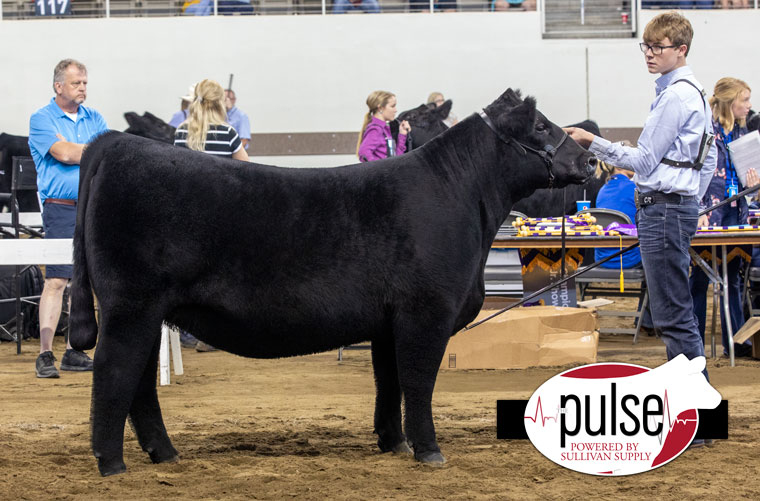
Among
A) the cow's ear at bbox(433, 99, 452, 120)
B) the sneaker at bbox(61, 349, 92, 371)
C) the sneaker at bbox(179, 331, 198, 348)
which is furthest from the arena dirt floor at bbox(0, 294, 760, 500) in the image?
the cow's ear at bbox(433, 99, 452, 120)

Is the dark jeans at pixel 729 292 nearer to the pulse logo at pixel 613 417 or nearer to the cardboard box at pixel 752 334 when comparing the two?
the cardboard box at pixel 752 334

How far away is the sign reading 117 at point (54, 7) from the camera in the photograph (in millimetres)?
16609

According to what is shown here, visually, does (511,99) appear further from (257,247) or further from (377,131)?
(377,131)

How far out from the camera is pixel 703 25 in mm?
16438

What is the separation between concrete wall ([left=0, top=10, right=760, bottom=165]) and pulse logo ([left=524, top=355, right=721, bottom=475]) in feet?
40.5

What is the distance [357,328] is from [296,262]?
43 cm

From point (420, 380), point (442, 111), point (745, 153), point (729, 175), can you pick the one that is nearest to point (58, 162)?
point (420, 380)

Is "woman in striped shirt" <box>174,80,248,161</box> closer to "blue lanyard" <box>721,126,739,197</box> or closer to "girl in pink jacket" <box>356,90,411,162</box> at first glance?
"girl in pink jacket" <box>356,90,411,162</box>

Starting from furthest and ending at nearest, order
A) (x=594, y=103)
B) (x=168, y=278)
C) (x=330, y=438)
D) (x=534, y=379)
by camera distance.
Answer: (x=594, y=103) → (x=534, y=379) → (x=330, y=438) → (x=168, y=278)

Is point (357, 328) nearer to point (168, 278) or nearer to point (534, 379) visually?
point (168, 278)

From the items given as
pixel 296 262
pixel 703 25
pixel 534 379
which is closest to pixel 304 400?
pixel 534 379

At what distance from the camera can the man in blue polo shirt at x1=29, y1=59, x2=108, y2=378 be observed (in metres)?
6.95

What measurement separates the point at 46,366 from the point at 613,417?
4644 millimetres

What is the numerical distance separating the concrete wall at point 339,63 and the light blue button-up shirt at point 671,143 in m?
11.7
